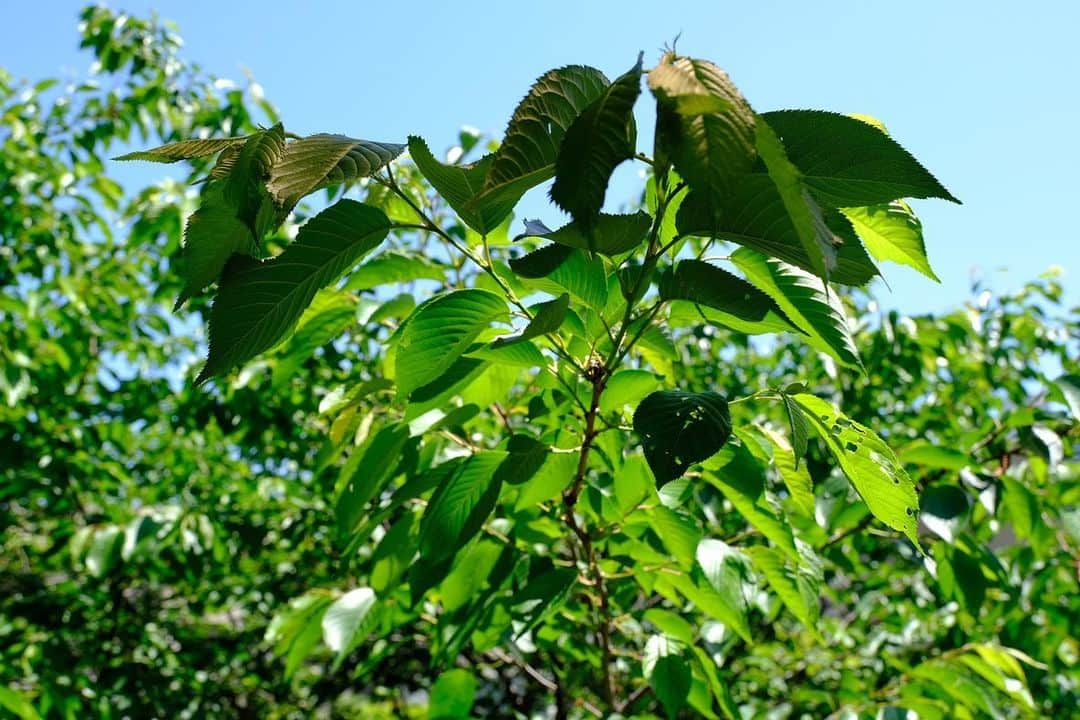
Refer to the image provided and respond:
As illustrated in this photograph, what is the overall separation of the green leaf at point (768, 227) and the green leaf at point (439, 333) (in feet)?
0.81

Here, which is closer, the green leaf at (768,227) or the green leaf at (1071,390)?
the green leaf at (768,227)

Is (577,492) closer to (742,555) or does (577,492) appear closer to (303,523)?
(742,555)

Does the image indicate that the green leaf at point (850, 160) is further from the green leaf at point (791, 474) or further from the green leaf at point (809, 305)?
the green leaf at point (791, 474)

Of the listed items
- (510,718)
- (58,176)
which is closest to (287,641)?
(510,718)

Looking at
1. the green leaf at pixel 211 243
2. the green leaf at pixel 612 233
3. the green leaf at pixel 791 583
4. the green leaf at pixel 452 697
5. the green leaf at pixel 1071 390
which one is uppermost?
the green leaf at pixel 211 243

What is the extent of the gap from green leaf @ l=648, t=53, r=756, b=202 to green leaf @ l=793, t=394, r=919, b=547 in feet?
1.23

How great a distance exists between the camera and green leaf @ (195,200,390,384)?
1.95 ft

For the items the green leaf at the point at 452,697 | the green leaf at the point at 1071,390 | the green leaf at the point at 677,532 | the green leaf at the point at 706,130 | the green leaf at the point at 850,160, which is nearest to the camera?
the green leaf at the point at 706,130

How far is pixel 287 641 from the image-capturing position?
183 cm

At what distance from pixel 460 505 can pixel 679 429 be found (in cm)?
41

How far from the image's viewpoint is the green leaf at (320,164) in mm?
513

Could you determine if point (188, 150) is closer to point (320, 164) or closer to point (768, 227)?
point (320, 164)

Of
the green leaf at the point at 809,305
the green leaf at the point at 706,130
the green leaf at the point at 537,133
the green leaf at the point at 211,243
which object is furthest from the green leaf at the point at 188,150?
the green leaf at the point at 809,305

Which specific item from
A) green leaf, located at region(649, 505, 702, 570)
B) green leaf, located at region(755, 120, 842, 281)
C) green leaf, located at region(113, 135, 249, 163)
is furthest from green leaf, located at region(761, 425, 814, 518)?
green leaf, located at region(113, 135, 249, 163)
